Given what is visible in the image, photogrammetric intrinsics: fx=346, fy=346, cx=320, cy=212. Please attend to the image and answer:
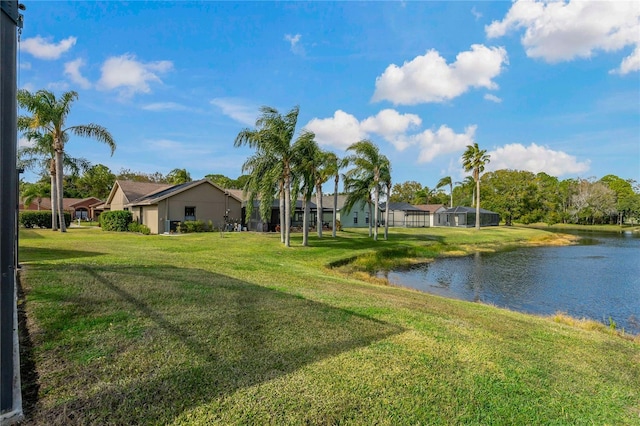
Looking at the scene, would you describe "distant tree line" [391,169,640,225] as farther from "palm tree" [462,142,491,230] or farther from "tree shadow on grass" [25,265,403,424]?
"tree shadow on grass" [25,265,403,424]

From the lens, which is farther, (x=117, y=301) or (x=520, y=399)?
(x=117, y=301)

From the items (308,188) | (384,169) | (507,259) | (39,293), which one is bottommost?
(507,259)

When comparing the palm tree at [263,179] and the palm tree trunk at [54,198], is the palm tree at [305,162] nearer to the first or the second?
the palm tree at [263,179]

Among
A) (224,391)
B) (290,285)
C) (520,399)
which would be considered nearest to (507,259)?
(290,285)

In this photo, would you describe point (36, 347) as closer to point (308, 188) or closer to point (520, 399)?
point (520, 399)

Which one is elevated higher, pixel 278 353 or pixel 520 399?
pixel 278 353

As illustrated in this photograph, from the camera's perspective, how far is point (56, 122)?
21938mm

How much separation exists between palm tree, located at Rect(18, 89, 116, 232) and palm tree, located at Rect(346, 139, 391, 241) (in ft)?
55.4

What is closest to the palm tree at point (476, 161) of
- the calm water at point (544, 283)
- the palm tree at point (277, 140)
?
the calm water at point (544, 283)

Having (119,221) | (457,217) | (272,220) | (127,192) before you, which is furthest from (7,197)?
(457,217)

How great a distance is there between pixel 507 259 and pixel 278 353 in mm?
24216

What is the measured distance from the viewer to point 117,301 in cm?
567

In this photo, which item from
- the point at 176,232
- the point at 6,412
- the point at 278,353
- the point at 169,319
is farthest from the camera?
the point at 176,232

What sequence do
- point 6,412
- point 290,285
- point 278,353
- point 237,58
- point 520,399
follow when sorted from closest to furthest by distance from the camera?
1. point 6,412
2. point 520,399
3. point 278,353
4. point 290,285
5. point 237,58
